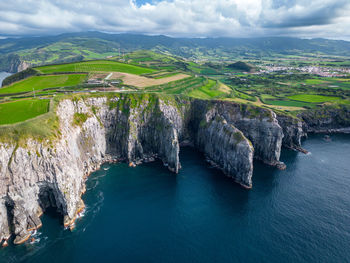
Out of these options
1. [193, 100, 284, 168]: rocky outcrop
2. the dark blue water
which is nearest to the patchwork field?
[193, 100, 284, 168]: rocky outcrop

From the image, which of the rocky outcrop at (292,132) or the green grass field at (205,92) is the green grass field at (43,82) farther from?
the rocky outcrop at (292,132)

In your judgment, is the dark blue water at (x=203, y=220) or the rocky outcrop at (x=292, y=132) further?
the rocky outcrop at (x=292, y=132)

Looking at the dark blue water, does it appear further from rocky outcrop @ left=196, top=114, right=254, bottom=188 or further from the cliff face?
the cliff face

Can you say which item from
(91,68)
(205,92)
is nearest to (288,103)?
(205,92)

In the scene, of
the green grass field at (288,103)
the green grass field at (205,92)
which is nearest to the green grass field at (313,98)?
the green grass field at (288,103)

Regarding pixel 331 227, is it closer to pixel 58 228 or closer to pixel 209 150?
pixel 209 150

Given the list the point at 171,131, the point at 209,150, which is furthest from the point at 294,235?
the point at 171,131

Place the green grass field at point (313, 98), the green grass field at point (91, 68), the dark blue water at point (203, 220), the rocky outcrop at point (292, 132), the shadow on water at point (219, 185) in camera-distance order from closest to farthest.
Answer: the dark blue water at point (203, 220) → the shadow on water at point (219, 185) → the rocky outcrop at point (292, 132) → the green grass field at point (91, 68) → the green grass field at point (313, 98)
